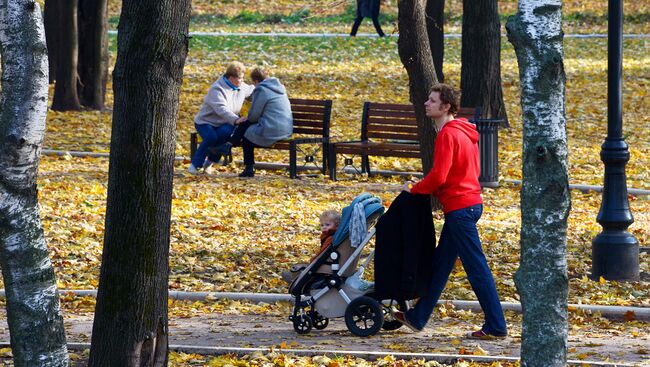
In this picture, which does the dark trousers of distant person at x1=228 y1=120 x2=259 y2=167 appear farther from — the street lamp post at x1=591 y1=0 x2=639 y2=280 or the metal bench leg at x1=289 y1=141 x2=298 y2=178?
the street lamp post at x1=591 y1=0 x2=639 y2=280

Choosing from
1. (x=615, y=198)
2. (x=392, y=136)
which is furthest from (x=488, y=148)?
(x=615, y=198)

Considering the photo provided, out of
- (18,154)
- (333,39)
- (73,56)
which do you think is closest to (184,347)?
(18,154)

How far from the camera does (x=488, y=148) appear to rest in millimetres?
14258

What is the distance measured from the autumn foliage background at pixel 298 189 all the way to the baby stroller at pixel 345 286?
43.5 inches

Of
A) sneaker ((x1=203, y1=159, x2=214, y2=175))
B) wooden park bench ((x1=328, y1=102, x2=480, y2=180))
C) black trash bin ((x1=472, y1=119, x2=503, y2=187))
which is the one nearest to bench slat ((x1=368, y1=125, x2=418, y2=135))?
wooden park bench ((x1=328, y1=102, x2=480, y2=180))

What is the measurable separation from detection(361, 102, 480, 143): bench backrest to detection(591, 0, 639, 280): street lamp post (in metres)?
5.61

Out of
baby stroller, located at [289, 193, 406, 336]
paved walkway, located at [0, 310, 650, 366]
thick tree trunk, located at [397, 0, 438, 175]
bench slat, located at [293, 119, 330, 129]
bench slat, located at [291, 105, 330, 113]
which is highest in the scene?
thick tree trunk, located at [397, 0, 438, 175]

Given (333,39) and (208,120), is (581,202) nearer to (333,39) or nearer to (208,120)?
(208,120)

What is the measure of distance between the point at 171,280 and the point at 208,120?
225 inches

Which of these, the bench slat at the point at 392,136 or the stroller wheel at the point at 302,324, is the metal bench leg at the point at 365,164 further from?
the stroller wheel at the point at 302,324

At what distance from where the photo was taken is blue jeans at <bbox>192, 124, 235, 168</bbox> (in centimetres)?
1530

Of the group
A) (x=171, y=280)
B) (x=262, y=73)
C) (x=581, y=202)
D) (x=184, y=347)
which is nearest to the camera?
(x=184, y=347)

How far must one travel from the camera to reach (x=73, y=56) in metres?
20.6

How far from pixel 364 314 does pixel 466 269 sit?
74cm
